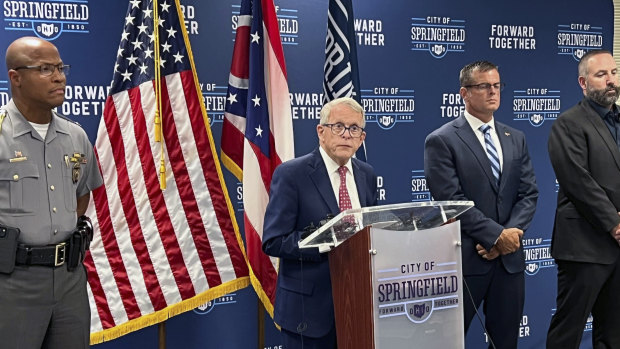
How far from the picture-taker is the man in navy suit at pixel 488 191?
10.5 feet

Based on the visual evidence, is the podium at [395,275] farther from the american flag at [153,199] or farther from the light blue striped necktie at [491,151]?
the american flag at [153,199]

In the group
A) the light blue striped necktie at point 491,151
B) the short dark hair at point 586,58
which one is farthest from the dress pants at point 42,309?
the short dark hair at point 586,58

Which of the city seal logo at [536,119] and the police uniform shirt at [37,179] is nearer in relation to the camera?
the police uniform shirt at [37,179]

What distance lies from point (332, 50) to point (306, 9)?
1.61ft

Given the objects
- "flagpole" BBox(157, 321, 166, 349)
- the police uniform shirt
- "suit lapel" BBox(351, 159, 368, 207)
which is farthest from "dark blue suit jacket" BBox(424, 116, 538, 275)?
the police uniform shirt

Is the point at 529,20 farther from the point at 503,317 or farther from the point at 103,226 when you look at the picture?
the point at 103,226

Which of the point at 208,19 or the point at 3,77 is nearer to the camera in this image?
the point at 3,77

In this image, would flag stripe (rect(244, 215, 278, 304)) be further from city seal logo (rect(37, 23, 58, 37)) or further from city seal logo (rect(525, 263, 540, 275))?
city seal logo (rect(525, 263, 540, 275))

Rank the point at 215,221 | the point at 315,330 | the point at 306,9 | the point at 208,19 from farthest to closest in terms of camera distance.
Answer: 1. the point at 306,9
2. the point at 208,19
3. the point at 215,221
4. the point at 315,330

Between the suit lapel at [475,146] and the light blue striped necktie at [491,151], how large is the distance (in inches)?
0.9

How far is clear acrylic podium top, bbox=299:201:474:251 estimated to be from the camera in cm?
205

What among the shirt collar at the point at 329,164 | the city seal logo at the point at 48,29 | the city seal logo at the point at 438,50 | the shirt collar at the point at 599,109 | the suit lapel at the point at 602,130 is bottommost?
the shirt collar at the point at 329,164

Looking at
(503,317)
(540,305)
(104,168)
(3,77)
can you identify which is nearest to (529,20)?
(540,305)

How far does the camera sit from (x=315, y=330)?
2.45 m
